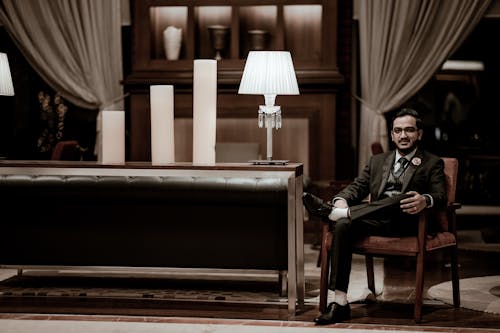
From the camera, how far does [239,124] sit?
805 centimetres

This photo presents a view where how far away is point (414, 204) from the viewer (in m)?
4.18

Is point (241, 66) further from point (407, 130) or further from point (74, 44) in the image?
point (407, 130)

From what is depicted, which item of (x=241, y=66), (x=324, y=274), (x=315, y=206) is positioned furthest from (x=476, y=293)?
(x=241, y=66)

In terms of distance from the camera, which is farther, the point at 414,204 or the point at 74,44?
the point at 74,44

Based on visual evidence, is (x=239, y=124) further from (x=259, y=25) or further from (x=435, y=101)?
(x=435, y=101)

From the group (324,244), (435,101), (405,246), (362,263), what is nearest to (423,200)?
(405,246)

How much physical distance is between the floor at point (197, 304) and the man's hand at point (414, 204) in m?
0.59

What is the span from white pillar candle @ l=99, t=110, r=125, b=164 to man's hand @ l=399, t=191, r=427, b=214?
1.59 meters

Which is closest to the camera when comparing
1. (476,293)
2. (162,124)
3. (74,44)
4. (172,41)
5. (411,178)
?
(411,178)

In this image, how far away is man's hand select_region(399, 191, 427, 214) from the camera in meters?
4.18

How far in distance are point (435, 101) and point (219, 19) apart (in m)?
3.27

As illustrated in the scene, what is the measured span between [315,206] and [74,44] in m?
4.81

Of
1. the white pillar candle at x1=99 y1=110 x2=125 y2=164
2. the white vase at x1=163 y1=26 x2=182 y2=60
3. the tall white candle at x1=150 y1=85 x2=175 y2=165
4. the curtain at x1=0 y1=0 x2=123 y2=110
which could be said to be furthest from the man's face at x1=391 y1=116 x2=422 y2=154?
the curtain at x1=0 y1=0 x2=123 y2=110

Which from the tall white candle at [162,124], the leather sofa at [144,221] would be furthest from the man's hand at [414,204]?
the tall white candle at [162,124]
